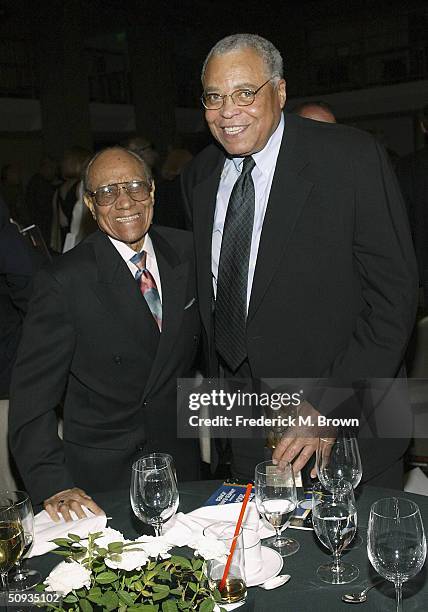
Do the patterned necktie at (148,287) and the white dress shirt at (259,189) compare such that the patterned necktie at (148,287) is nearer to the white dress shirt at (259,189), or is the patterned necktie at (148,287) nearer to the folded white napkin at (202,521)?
the white dress shirt at (259,189)

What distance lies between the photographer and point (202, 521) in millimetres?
1788

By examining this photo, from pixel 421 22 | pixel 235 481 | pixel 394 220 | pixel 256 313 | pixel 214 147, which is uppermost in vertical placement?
pixel 421 22

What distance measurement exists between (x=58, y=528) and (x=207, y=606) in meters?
0.85

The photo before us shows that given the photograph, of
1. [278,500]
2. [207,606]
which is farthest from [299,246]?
[207,606]

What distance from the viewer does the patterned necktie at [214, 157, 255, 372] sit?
2426mm

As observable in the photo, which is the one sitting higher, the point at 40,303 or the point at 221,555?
the point at 40,303

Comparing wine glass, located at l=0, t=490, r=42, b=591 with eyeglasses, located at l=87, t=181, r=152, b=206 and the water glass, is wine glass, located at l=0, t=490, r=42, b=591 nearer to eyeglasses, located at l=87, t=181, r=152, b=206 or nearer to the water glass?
the water glass

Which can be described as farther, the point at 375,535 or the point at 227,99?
the point at 227,99

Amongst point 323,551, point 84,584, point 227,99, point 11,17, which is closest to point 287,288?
point 227,99

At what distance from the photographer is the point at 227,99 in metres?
2.29

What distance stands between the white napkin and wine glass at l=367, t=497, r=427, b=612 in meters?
0.69

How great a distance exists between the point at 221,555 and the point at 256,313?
1.18 meters

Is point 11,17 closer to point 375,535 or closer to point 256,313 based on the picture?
point 256,313

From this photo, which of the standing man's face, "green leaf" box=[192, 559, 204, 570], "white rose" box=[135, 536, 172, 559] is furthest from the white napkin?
the standing man's face
